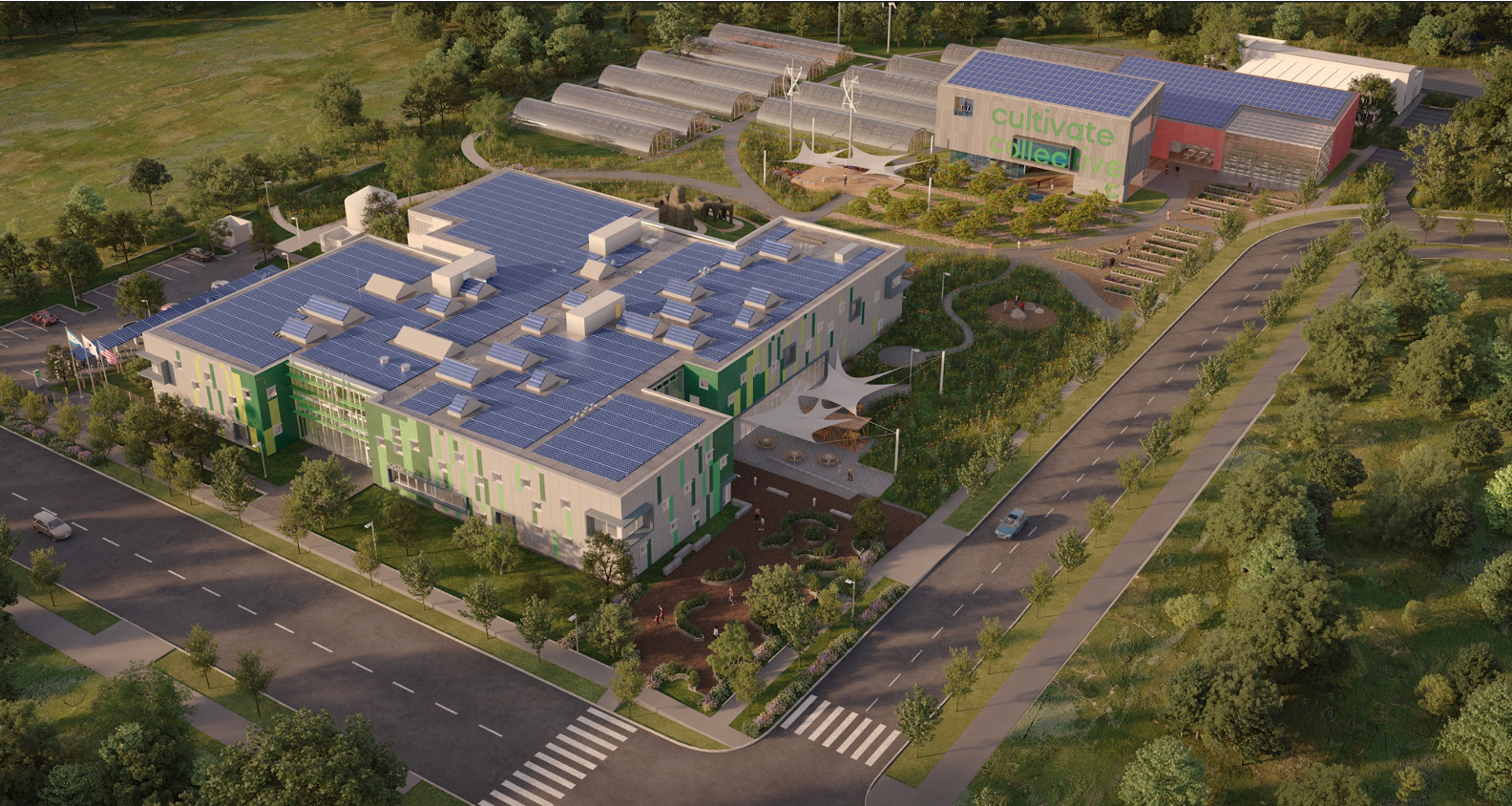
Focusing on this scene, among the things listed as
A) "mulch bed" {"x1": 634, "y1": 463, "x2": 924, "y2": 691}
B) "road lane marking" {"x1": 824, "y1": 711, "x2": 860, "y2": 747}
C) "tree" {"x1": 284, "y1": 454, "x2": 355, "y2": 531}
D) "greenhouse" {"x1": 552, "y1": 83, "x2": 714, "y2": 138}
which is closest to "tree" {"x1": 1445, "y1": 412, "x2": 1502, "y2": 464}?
"mulch bed" {"x1": 634, "y1": 463, "x2": 924, "y2": 691}

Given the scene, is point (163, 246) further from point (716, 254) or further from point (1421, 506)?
point (1421, 506)

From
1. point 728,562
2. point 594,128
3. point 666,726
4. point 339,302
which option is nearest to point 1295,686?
point 728,562

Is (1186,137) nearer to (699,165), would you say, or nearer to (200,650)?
(699,165)

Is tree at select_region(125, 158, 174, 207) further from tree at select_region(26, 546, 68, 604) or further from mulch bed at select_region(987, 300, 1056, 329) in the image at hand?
mulch bed at select_region(987, 300, 1056, 329)

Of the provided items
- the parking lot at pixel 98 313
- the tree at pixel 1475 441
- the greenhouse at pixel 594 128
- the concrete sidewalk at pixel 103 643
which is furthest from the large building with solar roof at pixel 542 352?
the tree at pixel 1475 441

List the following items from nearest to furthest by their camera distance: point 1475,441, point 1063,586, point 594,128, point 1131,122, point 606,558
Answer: point 606,558 < point 1063,586 < point 1475,441 < point 1131,122 < point 594,128

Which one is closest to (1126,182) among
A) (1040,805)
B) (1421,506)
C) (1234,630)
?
(1421,506)

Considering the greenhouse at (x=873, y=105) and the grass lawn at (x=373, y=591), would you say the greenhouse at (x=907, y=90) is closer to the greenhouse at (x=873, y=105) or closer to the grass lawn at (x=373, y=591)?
the greenhouse at (x=873, y=105)
